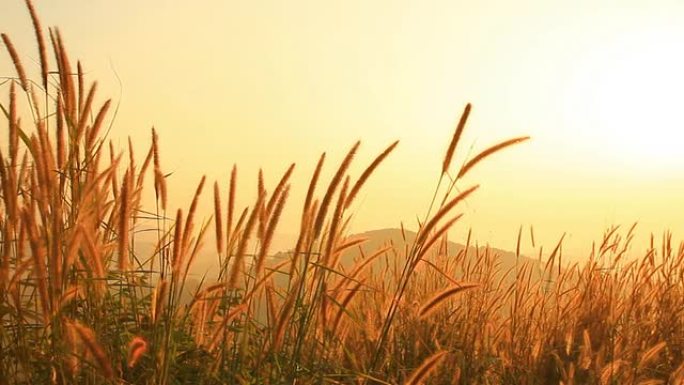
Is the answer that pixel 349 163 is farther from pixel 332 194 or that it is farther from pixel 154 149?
pixel 154 149

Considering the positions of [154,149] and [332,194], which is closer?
[332,194]

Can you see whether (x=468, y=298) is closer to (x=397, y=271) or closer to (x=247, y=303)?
(x=397, y=271)

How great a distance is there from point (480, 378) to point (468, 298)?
50 centimetres

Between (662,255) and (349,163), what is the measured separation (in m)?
3.41

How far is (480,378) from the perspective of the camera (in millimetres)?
3346

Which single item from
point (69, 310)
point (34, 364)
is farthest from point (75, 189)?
point (34, 364)

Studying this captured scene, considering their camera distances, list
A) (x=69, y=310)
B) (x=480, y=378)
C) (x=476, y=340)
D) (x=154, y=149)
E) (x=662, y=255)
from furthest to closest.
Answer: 1. (x=662, y=255)
2. (x=476, y=340)
3. (x=480, y=378)
4. (x=154, y=149)
5. (x=69, y=310)

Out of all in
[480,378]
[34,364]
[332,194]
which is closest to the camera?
[332,194]

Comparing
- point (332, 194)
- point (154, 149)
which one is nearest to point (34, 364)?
point (154, 149)

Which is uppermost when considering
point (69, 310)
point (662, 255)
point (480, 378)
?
point (662, 255)

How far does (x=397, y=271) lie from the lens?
13.6ft

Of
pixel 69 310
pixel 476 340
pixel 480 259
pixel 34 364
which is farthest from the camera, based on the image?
pixel 480 259

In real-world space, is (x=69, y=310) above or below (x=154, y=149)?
below

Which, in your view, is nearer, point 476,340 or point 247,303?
point 247,303
